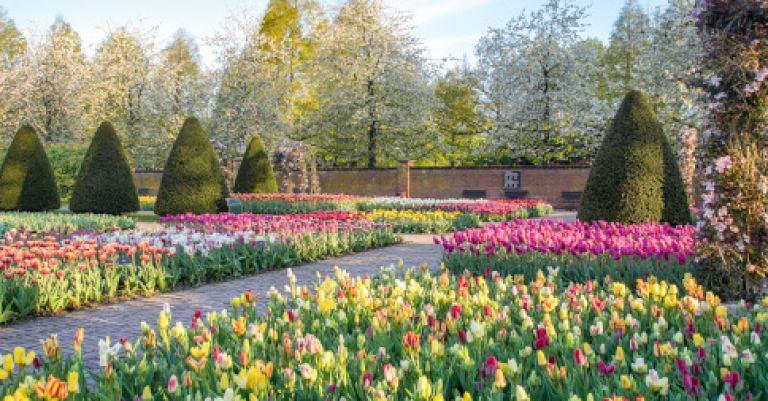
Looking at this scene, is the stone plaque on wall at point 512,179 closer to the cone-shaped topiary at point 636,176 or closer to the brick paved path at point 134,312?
the cone-shaped topiary at point 636,176

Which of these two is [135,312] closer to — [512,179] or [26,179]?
[26,179]

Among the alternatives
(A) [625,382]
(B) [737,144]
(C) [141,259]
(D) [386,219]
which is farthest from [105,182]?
(A) [625,382]

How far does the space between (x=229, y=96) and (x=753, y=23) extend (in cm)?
3321

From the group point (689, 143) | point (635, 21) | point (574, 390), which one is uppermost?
point (635, 21)

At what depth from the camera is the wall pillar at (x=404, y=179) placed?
29.9 metres

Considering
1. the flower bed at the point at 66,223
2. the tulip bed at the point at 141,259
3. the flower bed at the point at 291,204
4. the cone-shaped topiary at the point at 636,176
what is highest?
the cone-shaped topiary at the point at 636,176

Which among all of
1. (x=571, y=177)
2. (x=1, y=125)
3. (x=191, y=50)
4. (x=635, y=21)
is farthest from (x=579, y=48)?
(x=191, y=50)

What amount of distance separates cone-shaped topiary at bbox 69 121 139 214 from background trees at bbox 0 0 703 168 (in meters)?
15.6

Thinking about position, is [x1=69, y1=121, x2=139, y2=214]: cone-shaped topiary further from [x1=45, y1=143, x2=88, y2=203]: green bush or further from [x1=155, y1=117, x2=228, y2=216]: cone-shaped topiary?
[x1=45, y1=143, x2=88, y2=203]: green bush

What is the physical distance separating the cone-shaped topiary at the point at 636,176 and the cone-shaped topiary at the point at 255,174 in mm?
16455

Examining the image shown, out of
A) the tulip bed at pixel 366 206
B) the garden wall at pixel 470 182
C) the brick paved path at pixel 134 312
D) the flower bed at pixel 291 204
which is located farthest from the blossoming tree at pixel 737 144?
the garden wall at pixel 470 182

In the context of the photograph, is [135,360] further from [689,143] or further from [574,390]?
[689,143]

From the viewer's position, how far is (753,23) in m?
5.44

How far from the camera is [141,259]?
26.2 feet
